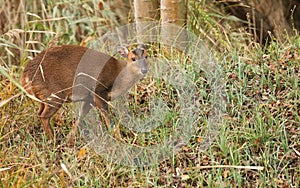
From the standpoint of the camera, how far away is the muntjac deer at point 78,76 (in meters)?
5.46

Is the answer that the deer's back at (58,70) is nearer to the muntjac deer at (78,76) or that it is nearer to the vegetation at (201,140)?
the muntjac deer at (78,76)

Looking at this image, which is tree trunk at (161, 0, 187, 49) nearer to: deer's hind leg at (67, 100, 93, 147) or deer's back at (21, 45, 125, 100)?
deer's back at (21, 45, 125, 100)

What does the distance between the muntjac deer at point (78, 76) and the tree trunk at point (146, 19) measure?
0.70m

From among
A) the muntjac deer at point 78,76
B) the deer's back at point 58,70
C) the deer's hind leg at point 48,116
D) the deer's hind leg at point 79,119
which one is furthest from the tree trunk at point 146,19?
the deer's hind leg at point 48,116

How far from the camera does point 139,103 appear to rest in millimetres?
5926

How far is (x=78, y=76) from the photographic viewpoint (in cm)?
555

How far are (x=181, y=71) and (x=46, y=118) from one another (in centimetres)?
128

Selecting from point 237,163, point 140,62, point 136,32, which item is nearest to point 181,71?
point 140,62

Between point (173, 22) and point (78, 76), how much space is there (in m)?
1.29

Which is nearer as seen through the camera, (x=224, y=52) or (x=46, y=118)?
(x=46, y=118)

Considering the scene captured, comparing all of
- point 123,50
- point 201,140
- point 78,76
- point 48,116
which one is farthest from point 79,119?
point 201,140

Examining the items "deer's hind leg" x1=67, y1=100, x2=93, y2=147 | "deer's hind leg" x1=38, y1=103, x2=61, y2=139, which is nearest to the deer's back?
"deer's hind leg" x1=38, y1=103, x2=61, y2=139

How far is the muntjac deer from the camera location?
546 cm

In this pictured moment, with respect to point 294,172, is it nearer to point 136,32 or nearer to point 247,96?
point 247,96
